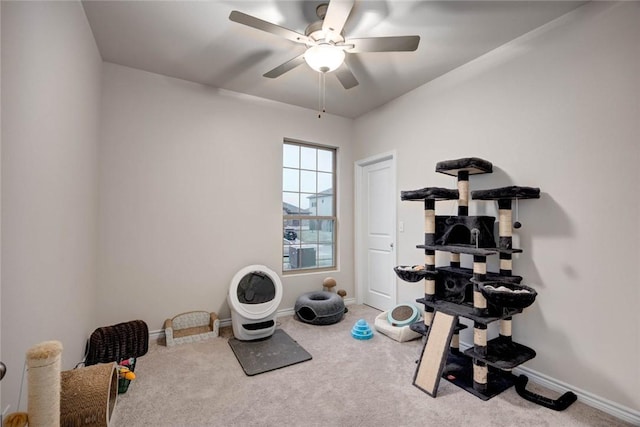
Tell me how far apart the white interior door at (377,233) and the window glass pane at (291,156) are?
930 millimetres

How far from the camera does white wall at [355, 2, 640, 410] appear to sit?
178 centimetres

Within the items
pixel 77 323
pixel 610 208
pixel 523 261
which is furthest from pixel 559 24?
pixel 77 323

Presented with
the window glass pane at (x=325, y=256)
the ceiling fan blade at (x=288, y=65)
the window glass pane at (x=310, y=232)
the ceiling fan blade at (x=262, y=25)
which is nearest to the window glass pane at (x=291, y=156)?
the window glass pane at (x=310, y=232)

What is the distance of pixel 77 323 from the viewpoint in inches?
81.7

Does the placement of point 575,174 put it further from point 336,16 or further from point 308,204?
point 308,204

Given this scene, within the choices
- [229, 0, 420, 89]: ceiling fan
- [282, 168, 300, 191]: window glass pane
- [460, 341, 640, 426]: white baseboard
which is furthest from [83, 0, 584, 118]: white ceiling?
[460, 341, 640, 426]: white baseboard

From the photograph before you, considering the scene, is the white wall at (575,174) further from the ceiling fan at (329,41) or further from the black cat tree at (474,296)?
the ceiling fan at (329,41)

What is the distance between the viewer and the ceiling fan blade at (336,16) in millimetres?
1581

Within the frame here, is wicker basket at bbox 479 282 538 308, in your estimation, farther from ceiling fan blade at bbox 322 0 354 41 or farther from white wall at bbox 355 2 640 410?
ceiling fan blade at bbox 322 0 354 41

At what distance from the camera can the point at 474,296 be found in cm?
213

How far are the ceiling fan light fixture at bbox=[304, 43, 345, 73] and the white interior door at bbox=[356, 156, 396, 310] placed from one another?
5.73 ft

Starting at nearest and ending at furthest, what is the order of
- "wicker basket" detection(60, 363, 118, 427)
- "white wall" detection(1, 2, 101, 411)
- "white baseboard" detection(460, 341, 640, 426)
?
"white wall" detection(1, 2, 101, 411)
"wicker basket" detection(60, 363, 118, 427)
"white baseboard" detection(460, 341, 640, 426)

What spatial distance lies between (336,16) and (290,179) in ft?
7.41

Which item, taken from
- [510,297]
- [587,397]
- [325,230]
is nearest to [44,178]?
[510,297]
